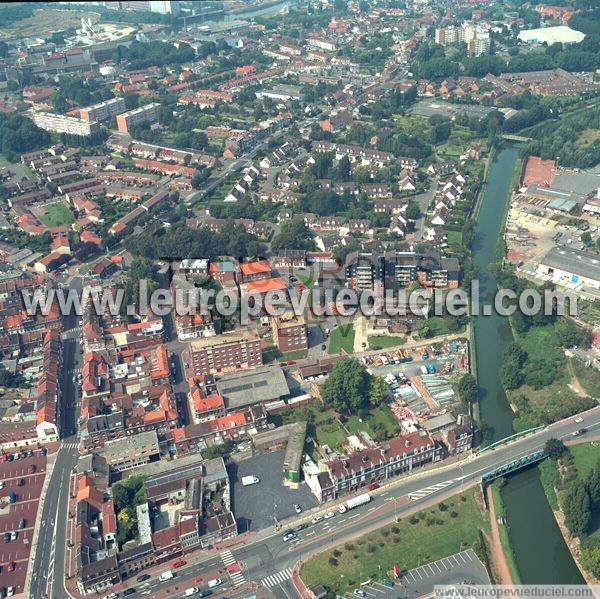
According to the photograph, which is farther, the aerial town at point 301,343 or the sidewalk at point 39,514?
the aerial town at point 301,343

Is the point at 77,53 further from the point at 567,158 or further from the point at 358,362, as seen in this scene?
the point at 358,362

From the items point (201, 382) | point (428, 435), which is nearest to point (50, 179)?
point (201, 382)

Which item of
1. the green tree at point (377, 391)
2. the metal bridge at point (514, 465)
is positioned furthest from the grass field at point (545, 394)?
the green tree at point (377, 391)

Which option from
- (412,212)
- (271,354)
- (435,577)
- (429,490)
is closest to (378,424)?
(429,490)

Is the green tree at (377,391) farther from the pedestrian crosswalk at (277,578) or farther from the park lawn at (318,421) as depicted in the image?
the pedestrian crosswalk at (277,578)

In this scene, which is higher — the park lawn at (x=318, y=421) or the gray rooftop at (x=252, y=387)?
the gray rooftop at (x=252, y=387)

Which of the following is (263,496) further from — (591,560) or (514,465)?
(591,560)
